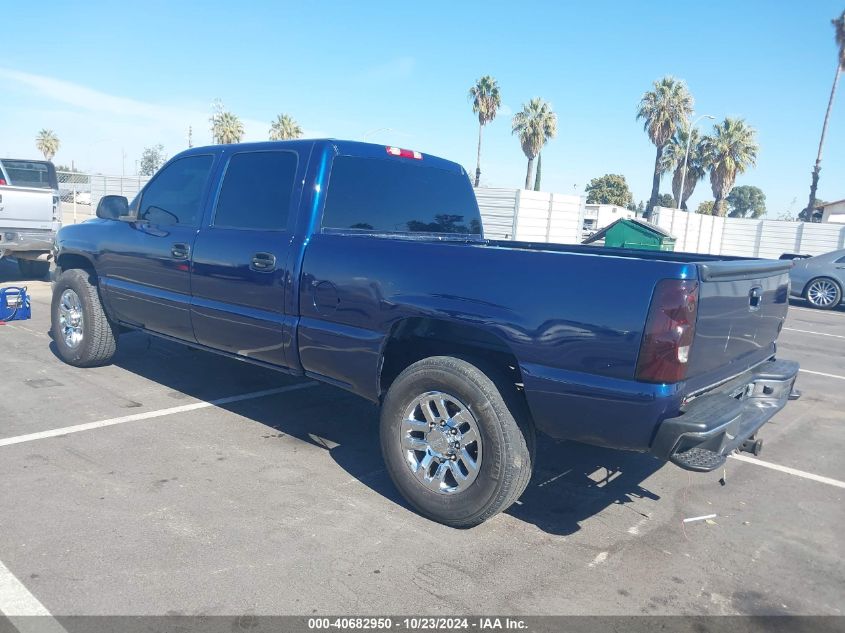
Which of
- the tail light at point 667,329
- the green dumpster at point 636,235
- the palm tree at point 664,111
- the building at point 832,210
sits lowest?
the tail light at point 667,329

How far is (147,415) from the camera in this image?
5043mm

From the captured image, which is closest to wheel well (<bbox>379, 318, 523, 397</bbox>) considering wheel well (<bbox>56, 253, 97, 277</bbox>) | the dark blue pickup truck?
the dark blue pickup truck

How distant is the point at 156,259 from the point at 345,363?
2.13 metres

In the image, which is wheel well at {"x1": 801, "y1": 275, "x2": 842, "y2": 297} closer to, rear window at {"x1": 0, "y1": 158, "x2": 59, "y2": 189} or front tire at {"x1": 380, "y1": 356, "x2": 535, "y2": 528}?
front tire at {"x1": 380, "y1": 356, "x2": 535, "y2": 528}

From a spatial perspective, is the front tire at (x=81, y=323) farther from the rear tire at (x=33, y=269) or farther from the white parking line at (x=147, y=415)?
the rear tire at (x=33, y=269)

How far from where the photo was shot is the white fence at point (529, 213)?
906 inches

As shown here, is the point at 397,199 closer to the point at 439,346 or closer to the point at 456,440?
the point at 439,346

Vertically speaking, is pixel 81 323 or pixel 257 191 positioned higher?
pixel 257 191

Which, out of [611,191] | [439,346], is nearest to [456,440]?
[439,346]

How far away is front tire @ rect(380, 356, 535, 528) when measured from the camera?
11.0ft

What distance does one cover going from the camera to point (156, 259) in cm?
524

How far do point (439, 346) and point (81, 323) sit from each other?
3.97 m

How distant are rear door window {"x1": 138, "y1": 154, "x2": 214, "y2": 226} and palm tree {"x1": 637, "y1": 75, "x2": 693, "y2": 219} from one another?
145 feet

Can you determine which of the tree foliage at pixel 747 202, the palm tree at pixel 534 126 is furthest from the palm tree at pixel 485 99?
the tree foliage at pixel 747 202
